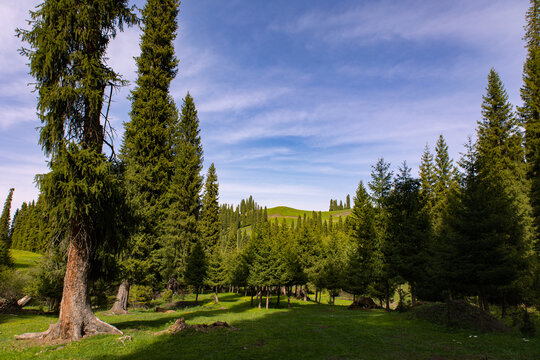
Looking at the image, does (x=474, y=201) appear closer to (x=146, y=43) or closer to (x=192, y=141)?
(x=146, y=43)

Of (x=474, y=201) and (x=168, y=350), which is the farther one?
(x=474, y=201)

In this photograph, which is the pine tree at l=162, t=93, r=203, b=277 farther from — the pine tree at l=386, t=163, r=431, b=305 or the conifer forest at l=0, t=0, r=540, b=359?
A: the pine tree at l=386, t=163, r=431, b=305

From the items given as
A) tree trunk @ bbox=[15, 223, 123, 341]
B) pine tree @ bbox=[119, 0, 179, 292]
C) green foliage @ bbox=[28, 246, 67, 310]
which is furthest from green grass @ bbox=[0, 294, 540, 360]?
pine tree @ bbox=[119, 0, 179, 292]

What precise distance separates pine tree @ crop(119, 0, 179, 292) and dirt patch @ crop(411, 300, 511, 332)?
20.8 metres

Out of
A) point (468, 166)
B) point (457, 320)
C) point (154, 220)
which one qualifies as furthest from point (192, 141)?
point (457, 320)

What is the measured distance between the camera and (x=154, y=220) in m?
23.1

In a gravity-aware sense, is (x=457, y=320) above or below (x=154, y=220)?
below

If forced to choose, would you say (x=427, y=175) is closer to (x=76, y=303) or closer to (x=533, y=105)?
(x=533, y=105)

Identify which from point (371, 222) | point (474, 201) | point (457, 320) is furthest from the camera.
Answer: point (371, 222)

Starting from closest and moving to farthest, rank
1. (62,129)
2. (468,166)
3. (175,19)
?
1. (62,129)
2. (468,166)
3. (175,19)

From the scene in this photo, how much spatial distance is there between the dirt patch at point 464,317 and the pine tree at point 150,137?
20846 millimetres

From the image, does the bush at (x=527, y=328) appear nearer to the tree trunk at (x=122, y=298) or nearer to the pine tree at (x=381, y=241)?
the pine tree at (x=381, y=241)

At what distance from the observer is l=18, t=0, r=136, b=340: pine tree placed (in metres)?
10.8

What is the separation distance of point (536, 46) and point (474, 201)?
93.0 ft
